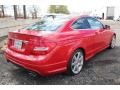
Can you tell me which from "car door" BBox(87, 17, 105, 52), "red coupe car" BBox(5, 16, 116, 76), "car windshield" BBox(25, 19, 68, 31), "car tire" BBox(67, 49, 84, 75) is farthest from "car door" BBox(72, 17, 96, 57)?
"car windshield" BBox(25, 19, 68, 31)

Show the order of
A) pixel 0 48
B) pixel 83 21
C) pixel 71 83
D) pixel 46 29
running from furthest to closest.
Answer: pixel 0 48, pixel 83 21, pixel 46 29, pixel 71 83

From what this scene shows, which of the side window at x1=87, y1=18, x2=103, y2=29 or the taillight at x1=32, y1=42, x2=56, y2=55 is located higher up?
the side window at x1=87, y1=18, x2=103, y2=29

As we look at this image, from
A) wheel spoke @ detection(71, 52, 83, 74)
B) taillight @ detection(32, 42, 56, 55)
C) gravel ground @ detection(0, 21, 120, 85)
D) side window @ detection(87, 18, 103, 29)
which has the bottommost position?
gravel ground @ detection(0, 21, 120, 85)

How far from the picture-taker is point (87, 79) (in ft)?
14.4

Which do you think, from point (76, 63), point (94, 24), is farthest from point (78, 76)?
point (94, 24)

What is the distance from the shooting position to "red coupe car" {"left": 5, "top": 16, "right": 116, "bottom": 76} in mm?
3926

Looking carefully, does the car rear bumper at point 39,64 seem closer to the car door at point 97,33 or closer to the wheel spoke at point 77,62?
the wheel spoke at point 77,62

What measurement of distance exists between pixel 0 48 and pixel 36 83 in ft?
11.8

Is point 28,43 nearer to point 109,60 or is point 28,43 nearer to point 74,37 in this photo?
point 74,37

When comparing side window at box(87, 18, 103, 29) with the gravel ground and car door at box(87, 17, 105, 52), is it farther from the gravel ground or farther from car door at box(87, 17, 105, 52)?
the gravel ground

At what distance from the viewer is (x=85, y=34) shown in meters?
4.91

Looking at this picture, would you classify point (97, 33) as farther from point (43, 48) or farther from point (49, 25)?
point (43, 48)

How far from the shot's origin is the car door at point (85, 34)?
4.76 m
